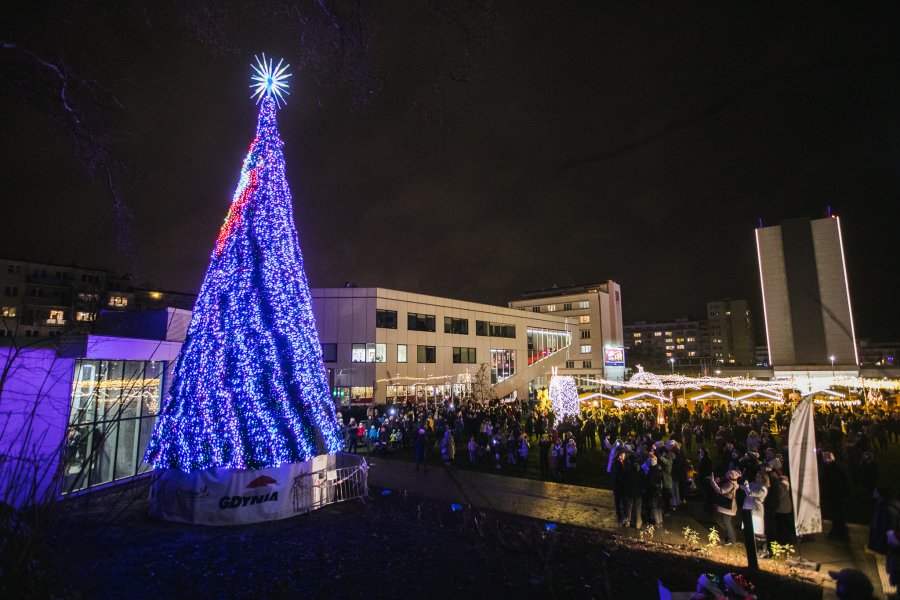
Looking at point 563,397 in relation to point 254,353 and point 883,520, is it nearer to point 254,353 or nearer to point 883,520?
point 254,353

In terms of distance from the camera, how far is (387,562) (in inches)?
330

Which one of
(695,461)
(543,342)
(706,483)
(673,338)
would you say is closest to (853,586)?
(706,483)

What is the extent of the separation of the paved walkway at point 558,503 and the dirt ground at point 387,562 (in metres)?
0.88

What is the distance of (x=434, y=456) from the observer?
2061cm

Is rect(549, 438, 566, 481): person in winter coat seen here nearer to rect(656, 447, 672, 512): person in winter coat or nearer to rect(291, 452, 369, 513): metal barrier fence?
rect(656, 447, 672, 512): person in winter coat

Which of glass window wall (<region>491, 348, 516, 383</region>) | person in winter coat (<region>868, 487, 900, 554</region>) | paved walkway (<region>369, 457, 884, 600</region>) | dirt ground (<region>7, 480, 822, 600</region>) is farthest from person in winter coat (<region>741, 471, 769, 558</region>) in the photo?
glass window wall (<region>491, 348, 516, 383</region>)

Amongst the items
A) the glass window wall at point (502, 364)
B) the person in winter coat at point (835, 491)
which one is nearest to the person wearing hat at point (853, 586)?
the person in winter coat at point (835, 491)

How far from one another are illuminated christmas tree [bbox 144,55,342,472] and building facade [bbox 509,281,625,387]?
64.1 metres

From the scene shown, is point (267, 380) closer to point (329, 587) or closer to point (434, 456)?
point (329, 587)

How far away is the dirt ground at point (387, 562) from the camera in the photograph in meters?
7.16

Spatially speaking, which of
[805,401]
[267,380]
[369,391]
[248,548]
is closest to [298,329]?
Result: [267,380]

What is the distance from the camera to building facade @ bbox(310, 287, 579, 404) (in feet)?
121

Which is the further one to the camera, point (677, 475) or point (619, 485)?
point (677, 475)

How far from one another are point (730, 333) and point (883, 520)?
180 meters
